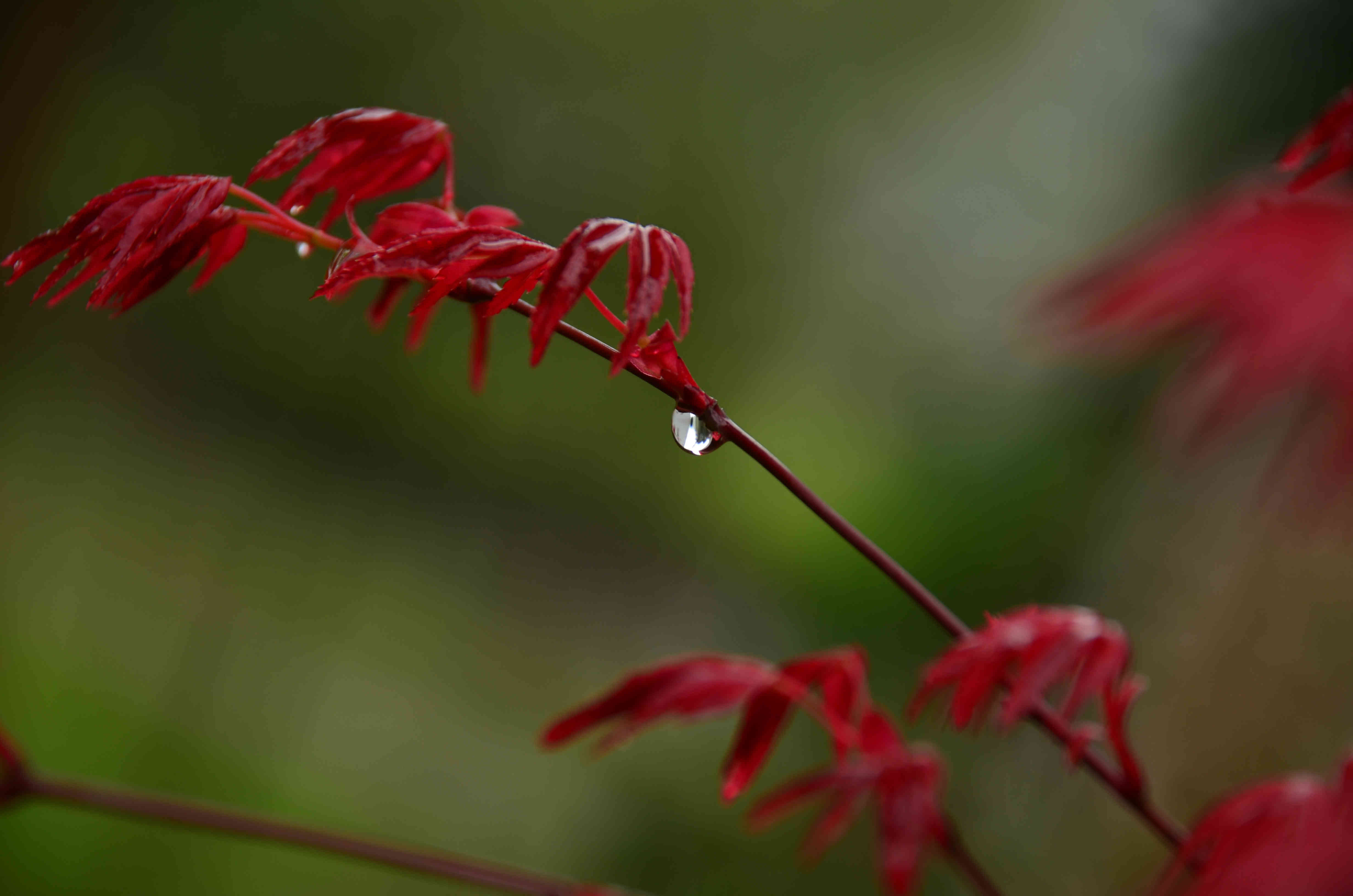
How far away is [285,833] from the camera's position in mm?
535

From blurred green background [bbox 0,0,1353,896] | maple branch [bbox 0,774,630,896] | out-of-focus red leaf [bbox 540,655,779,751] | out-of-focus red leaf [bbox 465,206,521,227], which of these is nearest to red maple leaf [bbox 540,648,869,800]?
out-of-focus red leaf [bbox 540,655,779,751]

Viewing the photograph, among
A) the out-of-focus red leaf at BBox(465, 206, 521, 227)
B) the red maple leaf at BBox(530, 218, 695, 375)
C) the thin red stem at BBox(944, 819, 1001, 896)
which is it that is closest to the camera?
the red maple leaf at BBox(530, 218, 695, 375)

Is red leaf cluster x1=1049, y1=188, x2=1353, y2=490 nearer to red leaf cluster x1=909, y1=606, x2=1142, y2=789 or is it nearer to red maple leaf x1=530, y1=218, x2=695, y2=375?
red leaf cluster x1=909, y1=606, x2=1142, y2=789

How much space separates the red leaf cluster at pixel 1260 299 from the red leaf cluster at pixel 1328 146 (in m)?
0.11

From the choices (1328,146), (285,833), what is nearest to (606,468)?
(285,833)

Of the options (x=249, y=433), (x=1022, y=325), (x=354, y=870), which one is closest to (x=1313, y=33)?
(x=1022, y=325)

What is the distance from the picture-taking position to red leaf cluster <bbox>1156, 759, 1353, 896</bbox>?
339mm

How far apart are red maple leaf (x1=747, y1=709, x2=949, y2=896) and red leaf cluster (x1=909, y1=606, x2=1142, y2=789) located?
7cm

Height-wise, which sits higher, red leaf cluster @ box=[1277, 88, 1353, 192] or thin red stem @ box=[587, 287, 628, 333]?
thin red stem @ box=[587, 287, 628, 333]

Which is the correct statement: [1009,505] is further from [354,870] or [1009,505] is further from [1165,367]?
[354,870]

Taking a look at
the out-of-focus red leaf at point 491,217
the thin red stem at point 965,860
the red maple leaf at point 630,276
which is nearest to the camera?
the red maple leaf at point 630,276

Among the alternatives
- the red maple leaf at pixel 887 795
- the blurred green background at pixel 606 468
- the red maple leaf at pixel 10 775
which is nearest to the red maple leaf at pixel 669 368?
the red maple leaf at pixel 887 795

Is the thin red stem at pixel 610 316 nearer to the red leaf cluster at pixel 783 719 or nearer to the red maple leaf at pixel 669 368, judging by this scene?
the red maple leaf at pixel 669 368

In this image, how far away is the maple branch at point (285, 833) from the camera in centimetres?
51
